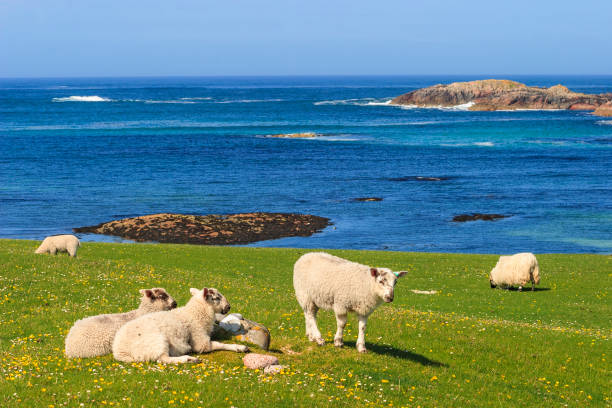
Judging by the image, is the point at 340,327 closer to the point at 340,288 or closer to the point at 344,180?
the point at 340,288

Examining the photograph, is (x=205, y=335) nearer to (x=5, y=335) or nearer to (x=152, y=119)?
(x=5, y=335)

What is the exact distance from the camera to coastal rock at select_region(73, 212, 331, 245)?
58.6 metres

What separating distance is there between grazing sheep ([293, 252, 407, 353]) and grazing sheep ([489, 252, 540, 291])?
69.4 ft

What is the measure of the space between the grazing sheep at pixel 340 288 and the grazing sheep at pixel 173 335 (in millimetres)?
2609

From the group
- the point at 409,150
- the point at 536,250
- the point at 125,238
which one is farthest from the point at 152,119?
the point at 536,250

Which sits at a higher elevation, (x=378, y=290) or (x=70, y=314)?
(x=378, y=290)

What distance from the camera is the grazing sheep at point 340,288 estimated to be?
619 inches

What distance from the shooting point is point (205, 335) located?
14.7 meters

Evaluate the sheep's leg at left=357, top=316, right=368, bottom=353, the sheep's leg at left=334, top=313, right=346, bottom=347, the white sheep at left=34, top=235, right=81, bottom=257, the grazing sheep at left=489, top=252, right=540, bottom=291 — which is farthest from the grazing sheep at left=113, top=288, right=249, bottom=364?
the grazing sheep at left=489, top=252, right=540, bottom=291

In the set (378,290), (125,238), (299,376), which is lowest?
(125,238)

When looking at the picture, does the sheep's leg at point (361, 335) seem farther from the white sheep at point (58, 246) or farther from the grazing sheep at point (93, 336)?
the white sheep at point (58, 246)

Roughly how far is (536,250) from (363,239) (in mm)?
14754

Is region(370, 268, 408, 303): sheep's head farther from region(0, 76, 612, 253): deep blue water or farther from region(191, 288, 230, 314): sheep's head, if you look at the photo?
region(0, 76, 612, 253): deep blue water

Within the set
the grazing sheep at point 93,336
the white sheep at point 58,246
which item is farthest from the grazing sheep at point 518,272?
the grazing sheep at point 93,336
